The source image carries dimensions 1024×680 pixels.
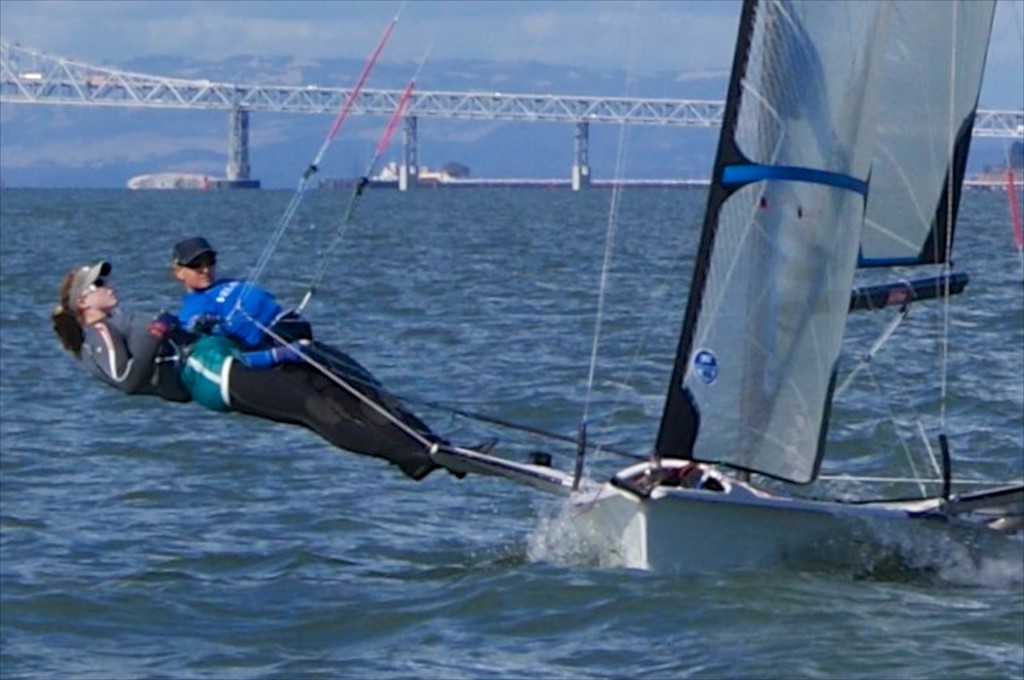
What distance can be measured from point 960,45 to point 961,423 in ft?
13.8

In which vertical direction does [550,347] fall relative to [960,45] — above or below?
below

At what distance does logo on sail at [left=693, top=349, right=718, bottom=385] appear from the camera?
7.57 m

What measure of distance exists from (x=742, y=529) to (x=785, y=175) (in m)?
1.08

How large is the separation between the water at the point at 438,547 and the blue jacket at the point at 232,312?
2.73 ft

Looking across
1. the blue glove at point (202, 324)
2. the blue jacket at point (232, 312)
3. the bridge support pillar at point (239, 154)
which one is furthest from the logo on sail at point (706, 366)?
the bridge support pillar at point (239, 154)

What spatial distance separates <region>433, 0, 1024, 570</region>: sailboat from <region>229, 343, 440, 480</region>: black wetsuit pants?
123mm

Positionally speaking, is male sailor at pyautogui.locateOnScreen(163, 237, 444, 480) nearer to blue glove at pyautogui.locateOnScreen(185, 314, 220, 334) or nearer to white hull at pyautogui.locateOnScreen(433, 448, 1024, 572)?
blue glove at pyautogui.locateOnScreen(185, 314, 220, 334)

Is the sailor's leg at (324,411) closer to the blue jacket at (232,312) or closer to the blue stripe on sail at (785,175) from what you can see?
the blue jacket at (232,312)

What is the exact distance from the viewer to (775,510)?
770 cm

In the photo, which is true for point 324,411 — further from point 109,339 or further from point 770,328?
point 770,328

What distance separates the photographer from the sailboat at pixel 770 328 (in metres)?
7.52

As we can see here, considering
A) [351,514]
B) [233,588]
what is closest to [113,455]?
[351,514]

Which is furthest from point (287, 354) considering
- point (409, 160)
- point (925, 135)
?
point (409, 160)

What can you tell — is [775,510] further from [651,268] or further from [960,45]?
[651,268]
